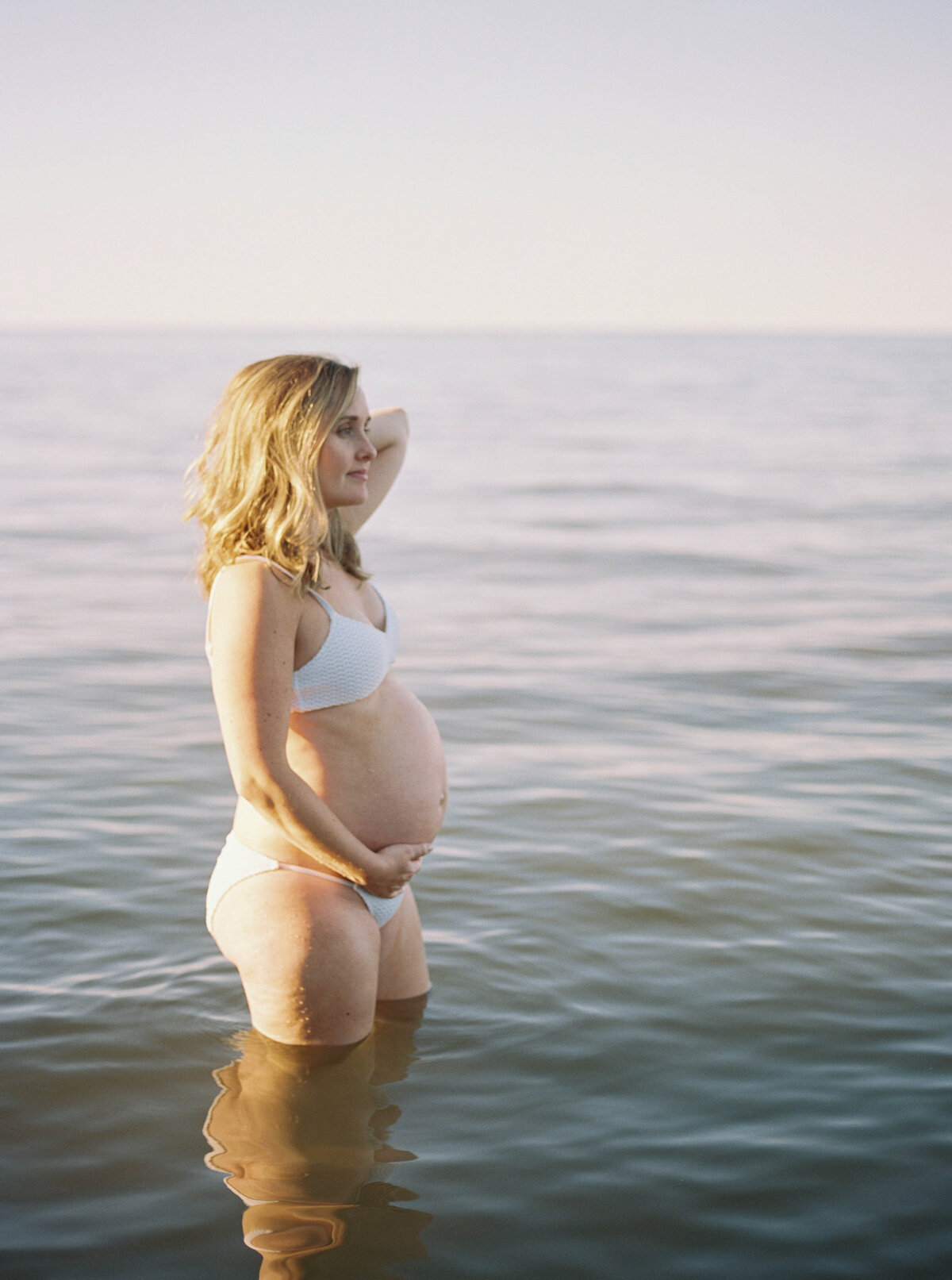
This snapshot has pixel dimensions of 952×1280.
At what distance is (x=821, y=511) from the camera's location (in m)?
19.9

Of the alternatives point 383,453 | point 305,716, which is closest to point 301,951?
point 305,716

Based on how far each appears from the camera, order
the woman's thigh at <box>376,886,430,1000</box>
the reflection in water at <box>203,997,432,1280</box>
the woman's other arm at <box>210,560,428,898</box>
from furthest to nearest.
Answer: the woman's thigh at <box>376,886,430,1000</box>, the reflection in water at <box>203,997,432,1280</box>, the woman's other arm at <box>210,560,428,898</box>

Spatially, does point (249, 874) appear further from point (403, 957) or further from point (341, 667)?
point (403, 957)

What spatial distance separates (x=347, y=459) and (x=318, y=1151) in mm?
1954

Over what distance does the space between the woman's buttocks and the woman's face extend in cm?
56

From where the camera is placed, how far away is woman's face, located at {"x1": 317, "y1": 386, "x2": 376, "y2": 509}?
3385 mm

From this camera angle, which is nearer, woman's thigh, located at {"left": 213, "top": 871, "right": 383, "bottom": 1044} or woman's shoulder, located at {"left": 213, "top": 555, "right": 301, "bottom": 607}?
woman's shoulder, located at {"left": 213, "top": 555, "right": 301, "bottom": 607}

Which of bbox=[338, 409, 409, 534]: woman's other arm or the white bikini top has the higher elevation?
bbox=[338, 409, 409, 534]: woman's other arm

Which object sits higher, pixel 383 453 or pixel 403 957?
pixel 383 453

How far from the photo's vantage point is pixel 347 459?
3.41m

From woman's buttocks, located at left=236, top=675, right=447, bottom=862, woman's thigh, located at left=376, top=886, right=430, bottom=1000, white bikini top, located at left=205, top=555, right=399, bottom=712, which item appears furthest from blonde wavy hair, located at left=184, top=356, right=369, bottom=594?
woman's thigh, located at left=376, top=886, right=430, bottom=1000

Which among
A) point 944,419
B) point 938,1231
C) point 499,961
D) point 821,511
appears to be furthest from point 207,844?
point 944,419

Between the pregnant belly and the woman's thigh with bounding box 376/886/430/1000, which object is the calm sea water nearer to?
the woman's thigh with bounding box 376/886/430/1000

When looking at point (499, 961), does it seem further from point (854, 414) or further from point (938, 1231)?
point (854, 414)
